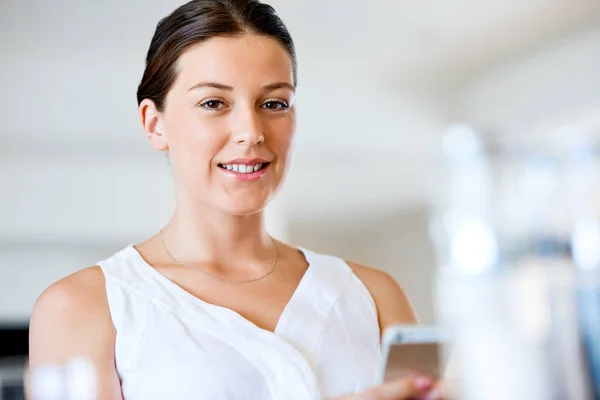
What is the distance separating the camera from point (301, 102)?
2.78 meters

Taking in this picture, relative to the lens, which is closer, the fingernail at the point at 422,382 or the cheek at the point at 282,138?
the fingernail at the point at 422,382

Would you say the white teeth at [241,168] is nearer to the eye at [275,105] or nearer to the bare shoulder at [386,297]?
the eye at [275,105]

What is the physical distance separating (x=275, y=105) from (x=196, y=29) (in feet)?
0.35

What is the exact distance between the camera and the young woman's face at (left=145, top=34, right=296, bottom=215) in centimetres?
78

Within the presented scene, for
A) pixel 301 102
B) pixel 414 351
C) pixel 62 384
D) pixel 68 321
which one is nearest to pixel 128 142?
pixel 301 102

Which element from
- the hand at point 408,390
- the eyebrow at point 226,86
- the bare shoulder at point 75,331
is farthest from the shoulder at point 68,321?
the hand at point 408,390

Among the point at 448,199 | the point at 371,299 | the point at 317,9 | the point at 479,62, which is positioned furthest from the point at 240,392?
the point at 448,199

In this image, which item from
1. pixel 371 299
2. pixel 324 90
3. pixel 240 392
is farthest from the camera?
pixel 324 90

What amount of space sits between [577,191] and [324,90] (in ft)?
6.23

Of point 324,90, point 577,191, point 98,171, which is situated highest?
point 324,90

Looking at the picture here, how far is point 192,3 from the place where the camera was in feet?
2.69

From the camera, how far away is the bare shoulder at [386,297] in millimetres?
872

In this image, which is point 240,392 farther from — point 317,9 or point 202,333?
point 317,9

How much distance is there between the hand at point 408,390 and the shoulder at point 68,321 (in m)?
0.32
